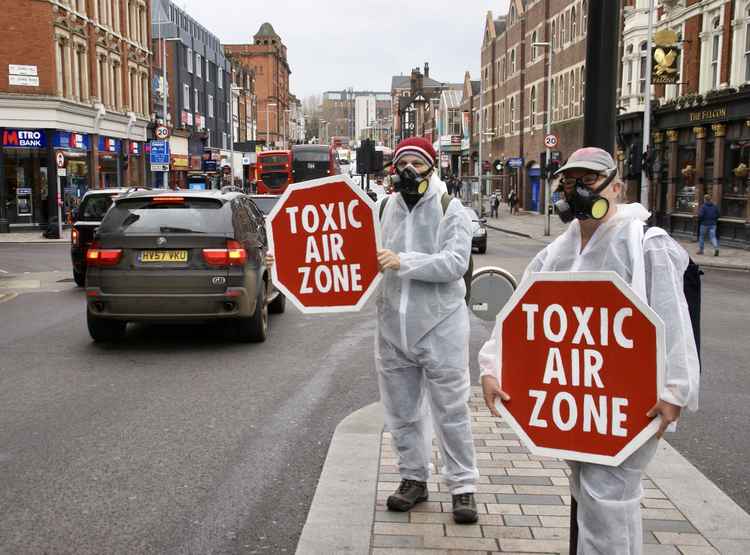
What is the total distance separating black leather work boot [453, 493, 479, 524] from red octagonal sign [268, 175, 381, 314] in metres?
1.12

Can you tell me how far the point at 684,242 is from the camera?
92.9 feet

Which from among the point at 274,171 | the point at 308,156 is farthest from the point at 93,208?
the point at 308,156

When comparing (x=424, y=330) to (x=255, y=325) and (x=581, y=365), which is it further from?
(x=255, y=325)

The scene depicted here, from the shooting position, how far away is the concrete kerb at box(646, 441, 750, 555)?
396cm

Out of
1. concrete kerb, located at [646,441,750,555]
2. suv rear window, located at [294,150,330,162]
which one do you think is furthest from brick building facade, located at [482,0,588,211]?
concrete kerb, located at [646,441,750,555]

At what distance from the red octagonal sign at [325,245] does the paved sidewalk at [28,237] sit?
25.8 metres

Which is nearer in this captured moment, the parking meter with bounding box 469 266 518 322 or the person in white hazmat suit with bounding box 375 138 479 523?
the person in white hazmat suit with bounding box 375 138 479 523

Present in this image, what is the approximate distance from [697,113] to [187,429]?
2578 centimetres

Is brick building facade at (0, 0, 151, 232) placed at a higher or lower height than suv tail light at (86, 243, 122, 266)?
higher

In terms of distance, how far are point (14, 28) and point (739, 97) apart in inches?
1043

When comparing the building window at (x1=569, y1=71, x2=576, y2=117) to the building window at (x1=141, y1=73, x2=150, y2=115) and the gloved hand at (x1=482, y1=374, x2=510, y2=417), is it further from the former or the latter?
the gloved hand at (x1=482, y1=374, x2=510, y2=417)

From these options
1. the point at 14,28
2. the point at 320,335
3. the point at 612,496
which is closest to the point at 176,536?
the point at 612,496

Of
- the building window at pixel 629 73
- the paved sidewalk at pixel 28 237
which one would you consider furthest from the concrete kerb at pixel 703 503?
the building window at pixel 629 73

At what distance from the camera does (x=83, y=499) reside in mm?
4621
